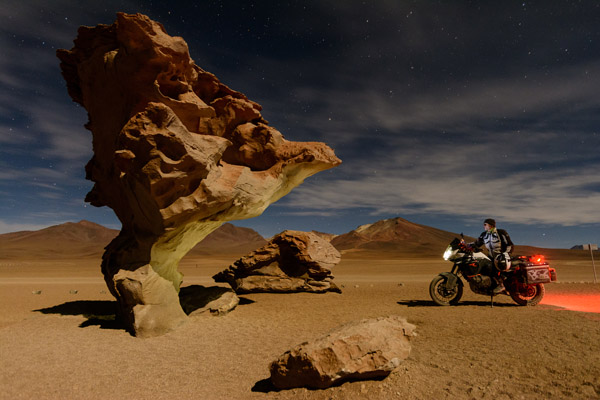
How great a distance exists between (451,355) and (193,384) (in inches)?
150

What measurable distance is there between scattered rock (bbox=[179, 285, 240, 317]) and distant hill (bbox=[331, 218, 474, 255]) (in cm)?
9231

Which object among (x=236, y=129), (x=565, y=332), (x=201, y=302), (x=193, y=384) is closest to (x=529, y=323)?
(x=565, y=332)

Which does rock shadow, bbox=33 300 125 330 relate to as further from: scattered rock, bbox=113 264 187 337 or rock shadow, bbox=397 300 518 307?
rock shadow, bbox=397 300 518 307

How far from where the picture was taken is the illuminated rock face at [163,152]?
7031 millimetres

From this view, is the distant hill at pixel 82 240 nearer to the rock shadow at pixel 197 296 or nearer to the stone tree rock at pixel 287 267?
the stone tree rock at pixel 287 267

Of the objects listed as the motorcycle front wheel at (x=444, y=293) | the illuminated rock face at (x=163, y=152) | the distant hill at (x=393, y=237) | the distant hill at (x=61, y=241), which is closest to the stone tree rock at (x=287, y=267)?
the illuminated rock face at (x=163, y=152)

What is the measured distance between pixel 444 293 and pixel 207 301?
6.99 meters

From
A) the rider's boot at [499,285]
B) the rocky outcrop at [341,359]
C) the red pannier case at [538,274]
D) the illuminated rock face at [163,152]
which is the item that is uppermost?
the illuminated rock face at [163,152]

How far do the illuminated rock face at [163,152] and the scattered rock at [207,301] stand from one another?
931 millimetres

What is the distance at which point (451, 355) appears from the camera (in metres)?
5.00

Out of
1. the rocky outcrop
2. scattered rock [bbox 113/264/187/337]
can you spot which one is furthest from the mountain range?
the rocky outcrop

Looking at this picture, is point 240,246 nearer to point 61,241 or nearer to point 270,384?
point 61,241

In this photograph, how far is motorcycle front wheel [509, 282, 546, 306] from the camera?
30.2ft

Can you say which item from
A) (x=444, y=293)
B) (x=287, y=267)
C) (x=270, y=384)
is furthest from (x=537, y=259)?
(x=287, y=267)
